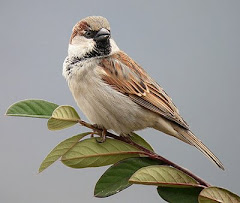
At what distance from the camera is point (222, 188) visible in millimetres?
486

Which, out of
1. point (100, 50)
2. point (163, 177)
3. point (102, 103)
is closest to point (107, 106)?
point (102, 103)

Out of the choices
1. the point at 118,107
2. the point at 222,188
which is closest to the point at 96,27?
the point at 118,107

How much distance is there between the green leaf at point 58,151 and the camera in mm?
619

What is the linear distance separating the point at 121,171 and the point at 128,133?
15.9 inches

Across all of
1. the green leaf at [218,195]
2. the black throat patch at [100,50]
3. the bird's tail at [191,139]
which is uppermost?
the black throat patch at [100,50]

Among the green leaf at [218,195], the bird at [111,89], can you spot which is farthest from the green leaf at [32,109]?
the bird at [111,89]

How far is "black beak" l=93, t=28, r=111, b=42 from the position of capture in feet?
3.48

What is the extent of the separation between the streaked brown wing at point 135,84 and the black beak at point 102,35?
0.29 ft

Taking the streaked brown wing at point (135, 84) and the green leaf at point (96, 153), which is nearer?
the green leaf at point (96, 153)

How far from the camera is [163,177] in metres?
0.53

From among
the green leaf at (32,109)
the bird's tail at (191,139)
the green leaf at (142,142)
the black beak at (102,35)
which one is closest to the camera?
the green leaf at (32,109)

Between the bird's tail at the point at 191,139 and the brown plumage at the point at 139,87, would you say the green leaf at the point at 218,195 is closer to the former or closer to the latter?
the bird's tail at the point at 191,139

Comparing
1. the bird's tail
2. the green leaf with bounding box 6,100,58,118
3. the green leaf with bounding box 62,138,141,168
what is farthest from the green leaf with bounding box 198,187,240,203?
the bird's tail

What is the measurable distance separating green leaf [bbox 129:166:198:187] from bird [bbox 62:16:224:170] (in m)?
0.50
